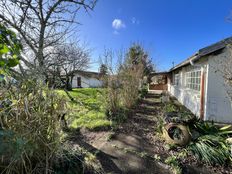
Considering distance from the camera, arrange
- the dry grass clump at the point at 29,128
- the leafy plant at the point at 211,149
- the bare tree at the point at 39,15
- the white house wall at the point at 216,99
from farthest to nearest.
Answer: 1. the white house wall at the point at 216,99
2. the bare tree at the point at 39,15
3. the leafy plant at the point at 211,149
4. the dry grass clump at the point at 29,128

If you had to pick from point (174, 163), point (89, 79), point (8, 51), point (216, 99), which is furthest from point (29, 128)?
point (89, 79)

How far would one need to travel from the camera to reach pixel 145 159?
3482mm

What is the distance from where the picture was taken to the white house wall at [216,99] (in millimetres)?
5961

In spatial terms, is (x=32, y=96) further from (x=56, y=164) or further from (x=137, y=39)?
(x=137, y=39)

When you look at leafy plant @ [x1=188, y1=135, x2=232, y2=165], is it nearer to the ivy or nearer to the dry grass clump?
the dry grass clump

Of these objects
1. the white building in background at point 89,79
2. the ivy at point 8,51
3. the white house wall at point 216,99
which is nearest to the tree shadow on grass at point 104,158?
the ivy at point 8,51

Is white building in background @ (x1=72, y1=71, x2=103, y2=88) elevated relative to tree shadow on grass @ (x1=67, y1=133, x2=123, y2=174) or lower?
elevated

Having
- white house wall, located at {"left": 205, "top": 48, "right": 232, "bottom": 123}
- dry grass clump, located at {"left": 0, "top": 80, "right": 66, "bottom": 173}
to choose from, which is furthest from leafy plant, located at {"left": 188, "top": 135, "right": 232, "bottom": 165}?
dry grass clump, located at {"left": 0, "top": 80, "right": 66, "bottom": 173}

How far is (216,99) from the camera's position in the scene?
19.9ft

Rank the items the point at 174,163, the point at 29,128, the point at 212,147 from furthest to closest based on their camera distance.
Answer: the point at 212,147 → the point at 174,163 → the point at 29,128

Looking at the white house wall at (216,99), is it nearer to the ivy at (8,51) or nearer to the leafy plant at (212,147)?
the leafy plant at (212,147)

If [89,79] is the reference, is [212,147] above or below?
below

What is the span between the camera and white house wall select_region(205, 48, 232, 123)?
5.96m

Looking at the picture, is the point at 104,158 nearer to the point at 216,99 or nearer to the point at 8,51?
the point at 8,51
